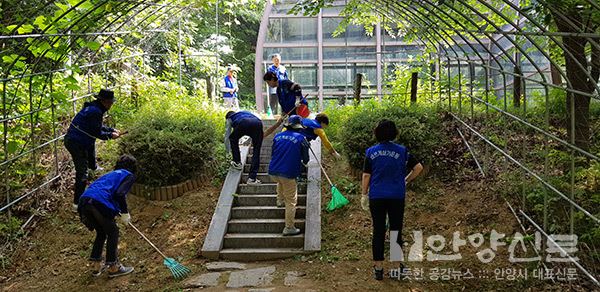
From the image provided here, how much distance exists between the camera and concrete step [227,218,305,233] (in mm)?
6809

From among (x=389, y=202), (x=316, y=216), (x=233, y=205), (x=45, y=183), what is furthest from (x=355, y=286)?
(x=45, y=183)

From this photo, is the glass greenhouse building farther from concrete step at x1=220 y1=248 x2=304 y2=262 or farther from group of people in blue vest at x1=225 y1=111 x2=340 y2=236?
concrete step at x1=220 y1=248 x2=304 y2=262

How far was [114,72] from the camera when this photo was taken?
11.5 m

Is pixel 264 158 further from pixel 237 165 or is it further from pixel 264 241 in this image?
pixel 264 241

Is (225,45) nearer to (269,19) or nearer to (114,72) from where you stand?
(269,19)

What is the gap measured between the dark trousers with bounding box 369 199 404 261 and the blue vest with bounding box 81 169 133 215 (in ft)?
9.51

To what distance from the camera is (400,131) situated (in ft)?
24.3

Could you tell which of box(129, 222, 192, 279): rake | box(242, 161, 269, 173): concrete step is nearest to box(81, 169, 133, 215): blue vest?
box(129, 222, 192, 279): rake

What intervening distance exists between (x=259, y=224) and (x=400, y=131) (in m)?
2.62

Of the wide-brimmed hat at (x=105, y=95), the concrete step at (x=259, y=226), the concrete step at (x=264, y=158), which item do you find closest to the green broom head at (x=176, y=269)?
the concrete step at (x=259, y=226)

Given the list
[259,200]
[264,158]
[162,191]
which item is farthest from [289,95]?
[162,191]

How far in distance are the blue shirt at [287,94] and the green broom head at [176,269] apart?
142 inches

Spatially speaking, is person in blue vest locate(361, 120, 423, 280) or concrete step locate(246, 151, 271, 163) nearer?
person in blue vest locate(361, 120, 423, 280)

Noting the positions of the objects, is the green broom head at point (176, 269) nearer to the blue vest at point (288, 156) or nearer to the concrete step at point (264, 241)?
the concrete step at point (264, 241)
